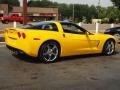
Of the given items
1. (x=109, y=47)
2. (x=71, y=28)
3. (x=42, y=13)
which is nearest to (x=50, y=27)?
(x=71, y=28)

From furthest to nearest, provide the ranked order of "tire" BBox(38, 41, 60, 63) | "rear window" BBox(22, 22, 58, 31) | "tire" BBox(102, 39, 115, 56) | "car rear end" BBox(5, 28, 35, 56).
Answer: "tire" BBox(102, 39, 115, 56) → "rear window" BBox(22, 22, 58, 31) → "tire" BBox(38, 41, 60, 63) → "car rear end" BBox(5, 28, 35, 56)

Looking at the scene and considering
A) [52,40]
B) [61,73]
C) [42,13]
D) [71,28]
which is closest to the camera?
[61,73]

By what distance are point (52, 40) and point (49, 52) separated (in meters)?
0.38

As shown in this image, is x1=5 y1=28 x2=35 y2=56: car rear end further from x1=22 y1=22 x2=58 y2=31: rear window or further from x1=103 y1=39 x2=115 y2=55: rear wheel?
x1=103 y1=39 x2=115 y2=55: rear wheel

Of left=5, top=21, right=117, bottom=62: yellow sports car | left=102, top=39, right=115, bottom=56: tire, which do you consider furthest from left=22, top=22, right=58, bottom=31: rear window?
left=102, top=39, right=115, bottom=56: tire

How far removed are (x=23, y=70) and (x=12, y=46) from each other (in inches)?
72.6

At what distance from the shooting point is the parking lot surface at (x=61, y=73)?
24.3 feet

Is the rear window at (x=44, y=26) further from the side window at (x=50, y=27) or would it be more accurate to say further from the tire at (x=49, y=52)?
the tire at (x=49, y=52)

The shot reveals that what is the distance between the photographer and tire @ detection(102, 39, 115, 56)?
1223cm

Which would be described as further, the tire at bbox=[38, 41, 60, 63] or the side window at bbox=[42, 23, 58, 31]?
the side window at bbox=[42, 23, 58, 31]

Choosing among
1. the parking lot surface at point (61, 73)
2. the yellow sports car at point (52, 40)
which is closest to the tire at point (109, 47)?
the yellow sports car at point (52, 40)

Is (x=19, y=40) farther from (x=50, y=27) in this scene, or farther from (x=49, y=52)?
(x=50, y=27)

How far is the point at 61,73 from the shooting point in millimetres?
8789

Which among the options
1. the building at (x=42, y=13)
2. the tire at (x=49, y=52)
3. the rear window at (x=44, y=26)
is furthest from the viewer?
the building at (x=42, y=13)
